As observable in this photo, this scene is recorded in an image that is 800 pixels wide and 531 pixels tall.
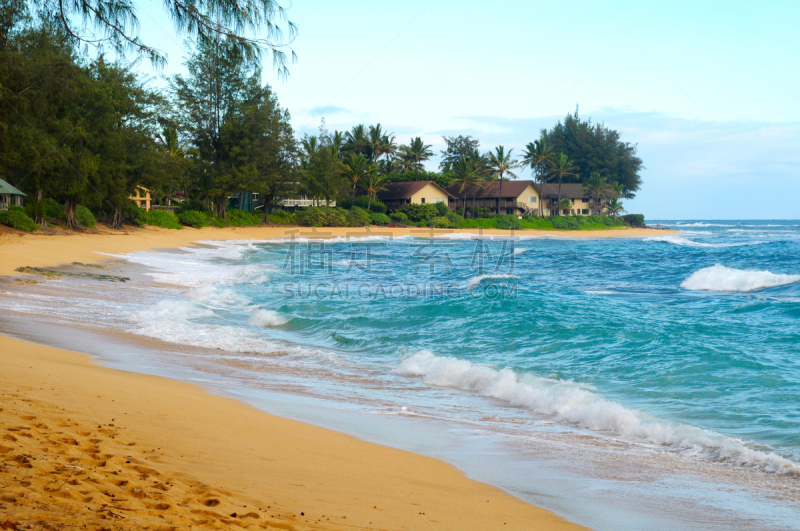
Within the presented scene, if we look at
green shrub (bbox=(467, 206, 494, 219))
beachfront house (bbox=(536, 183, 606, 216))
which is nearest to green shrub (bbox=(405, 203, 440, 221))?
green shrub (bbox=(467, 206, 494, 219))

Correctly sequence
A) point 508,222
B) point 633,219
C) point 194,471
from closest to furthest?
1. point 194,471
2. point 508,222
3. point 633,219

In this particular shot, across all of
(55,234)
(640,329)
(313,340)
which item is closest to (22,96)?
(55,234)

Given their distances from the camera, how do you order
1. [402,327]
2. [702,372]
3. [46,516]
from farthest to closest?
[402,327], [702,372], [46,516]

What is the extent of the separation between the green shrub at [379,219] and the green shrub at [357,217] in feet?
2.49

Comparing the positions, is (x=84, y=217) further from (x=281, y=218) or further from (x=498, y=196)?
(x=498, y=196)

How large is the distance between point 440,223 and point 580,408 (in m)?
59.6

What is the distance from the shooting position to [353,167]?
227 ft

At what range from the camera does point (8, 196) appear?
108ft

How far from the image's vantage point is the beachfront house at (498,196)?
78688mm

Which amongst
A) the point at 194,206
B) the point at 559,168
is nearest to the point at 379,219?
the point at 194,206

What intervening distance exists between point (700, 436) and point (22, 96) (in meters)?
24.2

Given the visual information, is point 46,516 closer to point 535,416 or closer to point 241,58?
point 241,58

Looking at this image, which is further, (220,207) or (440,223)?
(440,223)

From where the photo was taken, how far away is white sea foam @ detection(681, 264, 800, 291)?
19.1 m
